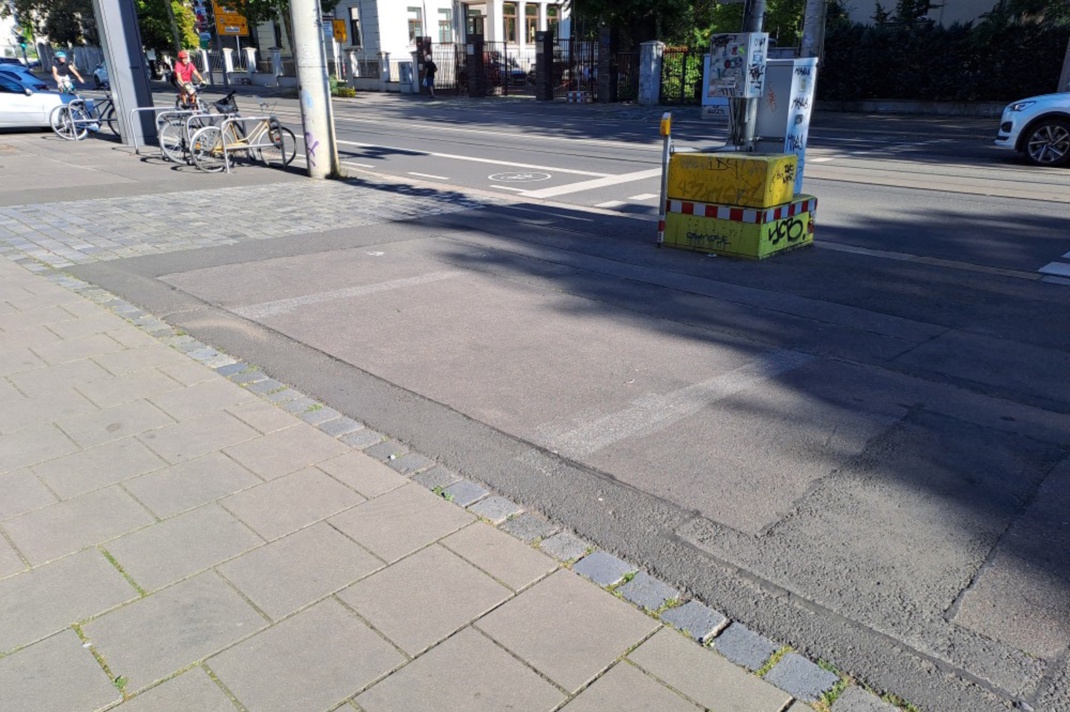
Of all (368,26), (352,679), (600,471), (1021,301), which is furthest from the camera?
(368,26)

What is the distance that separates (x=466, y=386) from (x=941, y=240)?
665cm

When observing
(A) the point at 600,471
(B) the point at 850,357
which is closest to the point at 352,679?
(A) the point at 600,471

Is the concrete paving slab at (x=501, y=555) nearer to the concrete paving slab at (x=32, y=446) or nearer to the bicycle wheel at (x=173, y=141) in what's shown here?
the concrete paving slab at (x=32, y=446)

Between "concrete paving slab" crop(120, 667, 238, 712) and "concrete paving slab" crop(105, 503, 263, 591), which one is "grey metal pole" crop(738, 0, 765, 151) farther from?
"concrete paving slab" crop(120, 667, 238, 712)

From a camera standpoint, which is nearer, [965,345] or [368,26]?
[965,345]

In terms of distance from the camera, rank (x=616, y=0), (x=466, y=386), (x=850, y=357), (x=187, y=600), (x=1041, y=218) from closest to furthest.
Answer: (x=187, y=600)
(x=466, y=386)
(x=850, y=357)
(x=1041, y=218)
(x=616, y=0)

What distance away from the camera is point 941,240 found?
29.8 feet

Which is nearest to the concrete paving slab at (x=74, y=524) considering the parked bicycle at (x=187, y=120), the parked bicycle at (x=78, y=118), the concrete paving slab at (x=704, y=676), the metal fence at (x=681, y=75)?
the concrete paving slab at (x=704, y=676)

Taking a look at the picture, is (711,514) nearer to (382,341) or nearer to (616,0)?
(382,341)

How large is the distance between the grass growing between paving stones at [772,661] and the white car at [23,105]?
72.3ft

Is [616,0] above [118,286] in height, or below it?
above

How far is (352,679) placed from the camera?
8.42 ft

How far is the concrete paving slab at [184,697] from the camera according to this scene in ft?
8.05

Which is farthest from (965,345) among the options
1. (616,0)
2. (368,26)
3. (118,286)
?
(368,26)
